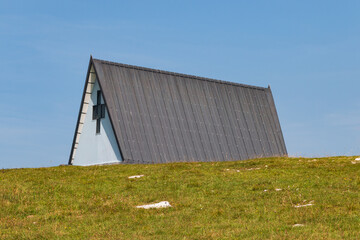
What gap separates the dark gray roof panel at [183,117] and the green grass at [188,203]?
9.49 m

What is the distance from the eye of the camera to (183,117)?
4494 cm

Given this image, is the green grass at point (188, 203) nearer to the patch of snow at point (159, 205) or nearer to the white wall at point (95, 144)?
the patch of snow at point (159, 205)

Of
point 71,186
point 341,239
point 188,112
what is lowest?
point 341,239

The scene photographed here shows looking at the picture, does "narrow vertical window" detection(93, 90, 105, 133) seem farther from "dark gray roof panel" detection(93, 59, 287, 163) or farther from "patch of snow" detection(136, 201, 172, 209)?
"patch of snow" detection(136, 201, 172, 209)

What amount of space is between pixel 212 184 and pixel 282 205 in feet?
19.5

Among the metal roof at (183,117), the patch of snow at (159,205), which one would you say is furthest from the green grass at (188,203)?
the metal roof at (183,117)

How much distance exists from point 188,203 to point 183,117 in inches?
966

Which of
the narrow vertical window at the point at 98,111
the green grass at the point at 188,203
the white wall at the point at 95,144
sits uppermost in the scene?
the narrow vertical window at the point at 98,111

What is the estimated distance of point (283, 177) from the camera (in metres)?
26.2

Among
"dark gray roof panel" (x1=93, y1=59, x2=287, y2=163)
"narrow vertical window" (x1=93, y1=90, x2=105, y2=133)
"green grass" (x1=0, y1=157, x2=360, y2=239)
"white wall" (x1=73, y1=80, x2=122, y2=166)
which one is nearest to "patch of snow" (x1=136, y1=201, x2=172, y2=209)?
"green grass" (x1=0, y1=157, x2=360, y2=239)

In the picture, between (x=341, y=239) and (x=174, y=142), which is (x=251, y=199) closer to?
(x=341, y=239)

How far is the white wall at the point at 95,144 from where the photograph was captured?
41062 millimetres

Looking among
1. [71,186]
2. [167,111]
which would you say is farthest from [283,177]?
[167,111]

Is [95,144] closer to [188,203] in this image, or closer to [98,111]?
[98,111]
